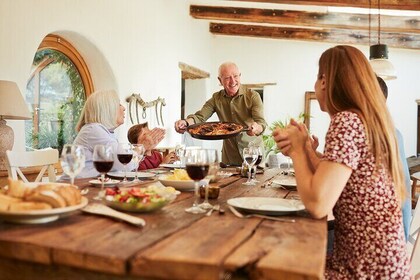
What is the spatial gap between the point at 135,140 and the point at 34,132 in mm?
1350

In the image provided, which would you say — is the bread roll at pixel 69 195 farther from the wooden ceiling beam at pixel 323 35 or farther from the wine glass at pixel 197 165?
the wooden ceiling beam at pixel 323 35

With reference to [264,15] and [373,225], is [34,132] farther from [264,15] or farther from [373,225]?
[264,15]

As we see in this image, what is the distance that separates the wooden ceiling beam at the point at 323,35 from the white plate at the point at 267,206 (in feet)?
20.4

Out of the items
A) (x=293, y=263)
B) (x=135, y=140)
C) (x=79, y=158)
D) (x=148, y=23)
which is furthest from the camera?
(x=148, y=23)

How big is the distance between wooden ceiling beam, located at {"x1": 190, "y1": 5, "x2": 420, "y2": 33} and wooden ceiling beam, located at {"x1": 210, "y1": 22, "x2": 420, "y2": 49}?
804 millimetres

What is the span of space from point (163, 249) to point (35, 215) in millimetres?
332

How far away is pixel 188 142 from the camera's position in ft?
22.6

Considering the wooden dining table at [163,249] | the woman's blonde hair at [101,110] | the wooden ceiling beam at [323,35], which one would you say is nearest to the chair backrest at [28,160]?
the woman's blonde hair at [101,110]

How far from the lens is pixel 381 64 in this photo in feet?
13.3

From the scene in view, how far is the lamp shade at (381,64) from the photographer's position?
157 inches

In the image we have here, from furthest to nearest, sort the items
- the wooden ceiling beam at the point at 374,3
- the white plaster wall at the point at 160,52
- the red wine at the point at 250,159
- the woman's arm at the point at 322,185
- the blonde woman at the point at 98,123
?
1. the wooden ceiling beam at the point at 374,3
2. the white plaster wall at the point at 160,52
3. the blonde woman at the point at 98,123
4. the red wine at the point at 250,159
5. the woman's arm at the point at 322,185

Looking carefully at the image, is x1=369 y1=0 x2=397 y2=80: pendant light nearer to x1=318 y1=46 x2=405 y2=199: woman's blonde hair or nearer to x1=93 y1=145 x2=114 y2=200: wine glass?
x1=318 y1=46 x2=405 y2=199: woman's blonde hair

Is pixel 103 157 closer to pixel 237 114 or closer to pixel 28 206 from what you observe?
pixel 28 206

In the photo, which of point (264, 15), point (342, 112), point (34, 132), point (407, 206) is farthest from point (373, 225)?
point (264, 15)
